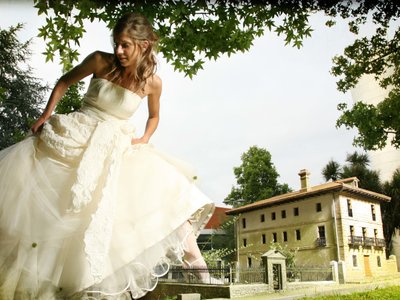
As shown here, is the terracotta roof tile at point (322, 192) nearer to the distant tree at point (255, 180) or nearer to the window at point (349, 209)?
the window at point (349, 209)

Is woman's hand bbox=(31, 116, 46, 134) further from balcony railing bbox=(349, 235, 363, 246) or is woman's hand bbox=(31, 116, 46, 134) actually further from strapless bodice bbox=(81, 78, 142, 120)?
balcony railing bbox=(349, 235, 363, 246)

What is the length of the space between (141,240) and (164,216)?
12 centimetres

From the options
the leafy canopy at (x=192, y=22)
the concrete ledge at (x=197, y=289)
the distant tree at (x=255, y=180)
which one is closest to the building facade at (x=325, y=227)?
the distant tree at (x=255, y=180)

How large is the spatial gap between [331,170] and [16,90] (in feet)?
76.7

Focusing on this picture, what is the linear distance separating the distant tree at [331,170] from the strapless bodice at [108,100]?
28.0 metres

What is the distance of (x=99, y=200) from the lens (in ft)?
4.36

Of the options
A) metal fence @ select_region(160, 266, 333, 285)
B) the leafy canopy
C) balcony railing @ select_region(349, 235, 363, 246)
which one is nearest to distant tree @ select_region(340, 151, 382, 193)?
balcony railing @ select_region(349, 235, 363, 246)

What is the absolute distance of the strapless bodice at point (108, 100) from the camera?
5.21 feet

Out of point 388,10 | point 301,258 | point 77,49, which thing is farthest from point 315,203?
point 77,49

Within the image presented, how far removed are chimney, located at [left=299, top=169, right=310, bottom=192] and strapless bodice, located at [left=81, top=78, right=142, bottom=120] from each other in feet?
72.0

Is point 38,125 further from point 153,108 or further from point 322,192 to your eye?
point 322,192

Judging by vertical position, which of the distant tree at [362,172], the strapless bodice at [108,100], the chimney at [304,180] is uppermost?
the distant tree at [362,172]

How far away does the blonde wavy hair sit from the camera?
1.49 m

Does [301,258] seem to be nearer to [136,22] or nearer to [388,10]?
[388,10]
